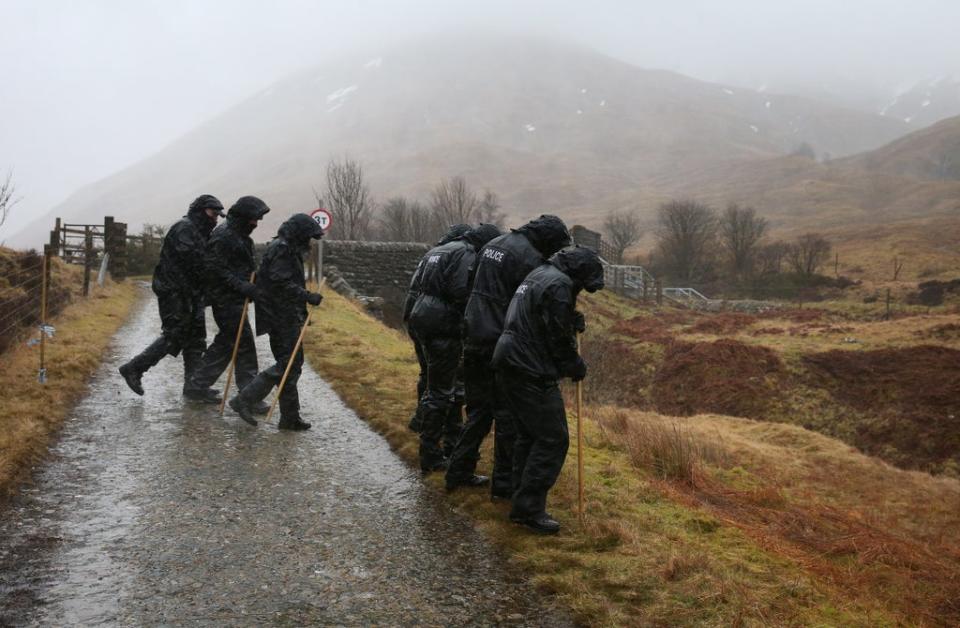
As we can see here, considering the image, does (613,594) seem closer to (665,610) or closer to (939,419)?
(665,610)

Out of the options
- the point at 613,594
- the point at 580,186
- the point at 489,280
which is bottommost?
the point at 613,594

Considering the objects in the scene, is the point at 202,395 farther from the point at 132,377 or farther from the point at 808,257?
the point at 808,257

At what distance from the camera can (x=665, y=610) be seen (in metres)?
4.45

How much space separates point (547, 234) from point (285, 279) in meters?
3.49

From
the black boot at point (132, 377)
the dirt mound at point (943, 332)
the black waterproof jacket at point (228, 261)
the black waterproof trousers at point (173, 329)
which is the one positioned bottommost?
the dirt mound at point (943, 332)

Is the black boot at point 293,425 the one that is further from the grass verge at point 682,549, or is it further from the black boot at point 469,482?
the black boot at point 469,482

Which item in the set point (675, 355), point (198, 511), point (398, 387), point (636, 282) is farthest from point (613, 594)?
point (636, 282)

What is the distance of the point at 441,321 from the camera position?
6934 mm

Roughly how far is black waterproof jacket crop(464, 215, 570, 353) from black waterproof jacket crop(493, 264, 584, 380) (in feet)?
1.45

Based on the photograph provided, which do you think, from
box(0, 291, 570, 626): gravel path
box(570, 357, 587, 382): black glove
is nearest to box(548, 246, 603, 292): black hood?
box(570, 357, 587, 382): black glove

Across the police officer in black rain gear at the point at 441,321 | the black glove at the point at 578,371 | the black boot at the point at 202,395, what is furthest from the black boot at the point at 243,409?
the black glove at the point at 578,371

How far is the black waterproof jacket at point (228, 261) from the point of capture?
29.2 ft

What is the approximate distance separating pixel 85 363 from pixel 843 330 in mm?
22845

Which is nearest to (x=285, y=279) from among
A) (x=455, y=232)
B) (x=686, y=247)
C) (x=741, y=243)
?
(x=455, y=232)
